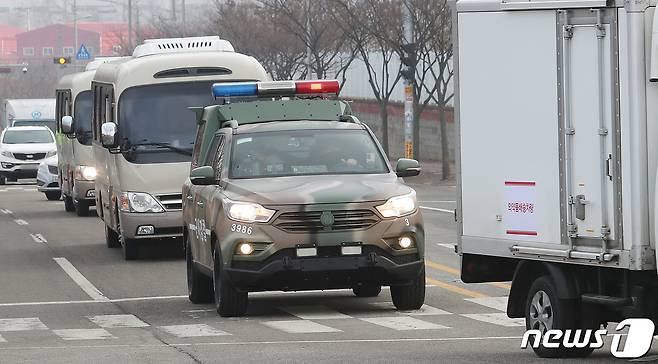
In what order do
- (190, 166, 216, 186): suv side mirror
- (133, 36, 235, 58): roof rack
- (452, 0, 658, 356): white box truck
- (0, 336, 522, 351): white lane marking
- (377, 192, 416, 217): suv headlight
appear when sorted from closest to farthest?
(452, 0, 658, 356): white box truck, (0, 336, 522, 351): white lane marking, (377, 192, 416, 217): suv headlight, (190, 166, 216, 186): suv side mirror, (133, 36, 235, 58): roof rack

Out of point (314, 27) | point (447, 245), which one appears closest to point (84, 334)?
point (447, 245)

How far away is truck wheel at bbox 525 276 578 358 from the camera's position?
40.0 ft

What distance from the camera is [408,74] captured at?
4450 centimetres

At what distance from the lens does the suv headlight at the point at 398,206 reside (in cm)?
1608

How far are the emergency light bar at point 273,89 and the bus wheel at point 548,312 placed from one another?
21.0ft

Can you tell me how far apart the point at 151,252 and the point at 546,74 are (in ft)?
44.6

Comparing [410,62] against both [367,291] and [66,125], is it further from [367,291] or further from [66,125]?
[367,291]

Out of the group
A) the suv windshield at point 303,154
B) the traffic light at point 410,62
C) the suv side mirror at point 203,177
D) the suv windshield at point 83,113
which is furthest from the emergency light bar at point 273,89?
the traffic light at point 410,62

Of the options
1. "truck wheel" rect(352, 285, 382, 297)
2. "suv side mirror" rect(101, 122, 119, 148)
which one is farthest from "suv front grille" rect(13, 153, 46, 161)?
"truck wheel" rect(352, 285, 382, 297)

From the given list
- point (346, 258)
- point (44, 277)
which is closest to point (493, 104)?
point (346, 258)

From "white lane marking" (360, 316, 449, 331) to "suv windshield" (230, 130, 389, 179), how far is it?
158cm

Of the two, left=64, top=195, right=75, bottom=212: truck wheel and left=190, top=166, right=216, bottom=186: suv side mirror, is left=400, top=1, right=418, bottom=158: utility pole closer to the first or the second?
left=64, top=195, right=75, bottom=212: truck wheel

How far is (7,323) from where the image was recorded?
16375mm

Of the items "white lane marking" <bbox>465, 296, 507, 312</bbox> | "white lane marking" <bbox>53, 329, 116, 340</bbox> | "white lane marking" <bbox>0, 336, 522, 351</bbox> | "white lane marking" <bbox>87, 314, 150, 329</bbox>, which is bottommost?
"white lane marking" <bbox>465, 296, 507, 312</bbox>
